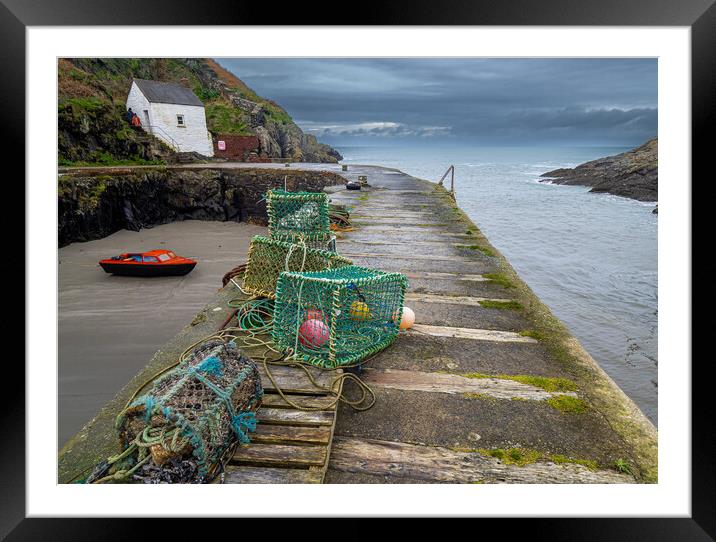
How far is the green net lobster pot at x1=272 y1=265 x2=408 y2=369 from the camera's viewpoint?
150 inches

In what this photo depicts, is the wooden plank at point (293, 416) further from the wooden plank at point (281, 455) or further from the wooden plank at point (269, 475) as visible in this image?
the wooden plank at point (269, 475)

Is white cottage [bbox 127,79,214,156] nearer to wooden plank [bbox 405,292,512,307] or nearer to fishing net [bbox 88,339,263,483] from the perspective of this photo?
wooden plank [bbox 405,292,512,307]

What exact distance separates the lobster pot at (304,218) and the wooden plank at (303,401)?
344cm

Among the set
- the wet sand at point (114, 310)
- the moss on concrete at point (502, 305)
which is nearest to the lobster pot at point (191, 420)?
the moss on concrete at point (502, 305)

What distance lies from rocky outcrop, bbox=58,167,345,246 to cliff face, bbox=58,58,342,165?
3.99 meters

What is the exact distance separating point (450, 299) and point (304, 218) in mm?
2505

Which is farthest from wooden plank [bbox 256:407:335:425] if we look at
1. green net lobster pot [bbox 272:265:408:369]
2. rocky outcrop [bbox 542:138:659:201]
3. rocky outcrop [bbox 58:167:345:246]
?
rocky outcrop [bbox 542:138:659:201]

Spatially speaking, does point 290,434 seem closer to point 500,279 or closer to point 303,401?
point 303,401

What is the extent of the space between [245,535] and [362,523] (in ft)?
1.69
